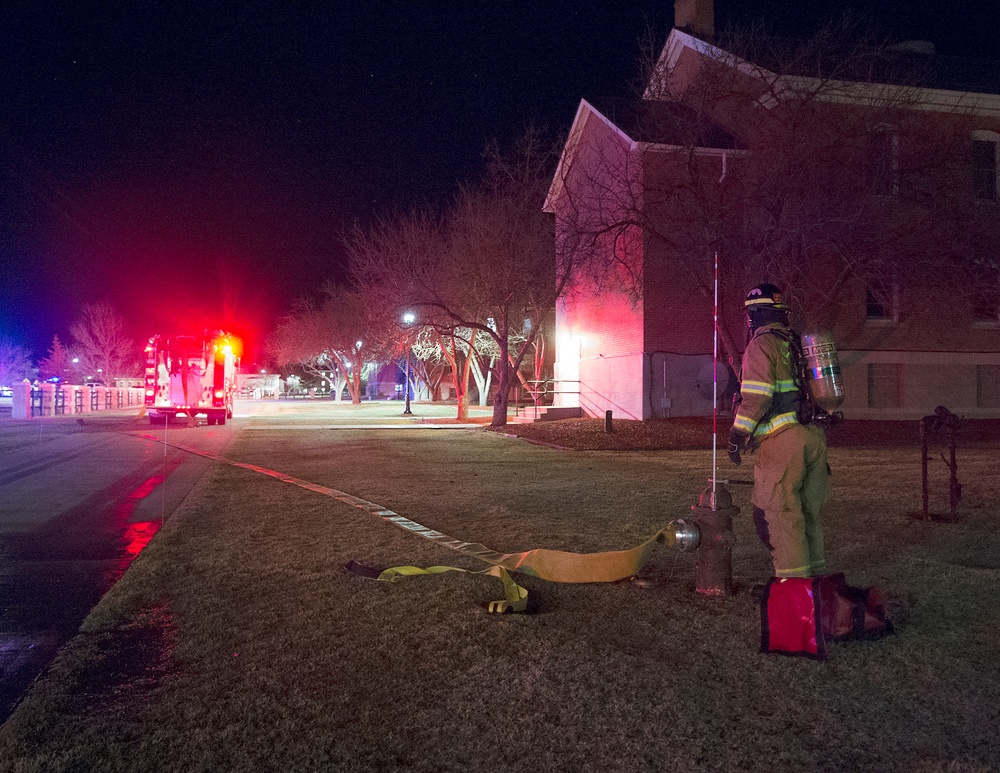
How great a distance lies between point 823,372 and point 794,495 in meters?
0.78

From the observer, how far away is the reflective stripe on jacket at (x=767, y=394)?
15.0 feet

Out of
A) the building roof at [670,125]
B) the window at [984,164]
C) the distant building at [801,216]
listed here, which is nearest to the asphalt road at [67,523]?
the distant building at [801,216]

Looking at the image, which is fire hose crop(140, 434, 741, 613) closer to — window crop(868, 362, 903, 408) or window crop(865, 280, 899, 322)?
window crop(865, 280, 899, 322)

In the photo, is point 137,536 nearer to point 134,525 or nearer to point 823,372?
point 134,525

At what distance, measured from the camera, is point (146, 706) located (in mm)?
3668

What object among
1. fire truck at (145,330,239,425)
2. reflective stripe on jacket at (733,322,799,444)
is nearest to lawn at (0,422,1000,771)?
reflective stripe on jacket at (733,322,799,444)

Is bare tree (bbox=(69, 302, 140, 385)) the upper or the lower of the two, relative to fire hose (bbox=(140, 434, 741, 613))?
upper

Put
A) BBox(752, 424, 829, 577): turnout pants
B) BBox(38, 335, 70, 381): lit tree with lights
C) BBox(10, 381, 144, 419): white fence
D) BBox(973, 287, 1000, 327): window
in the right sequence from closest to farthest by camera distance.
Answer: BBox(752, 424, 829, 577): turnout pants
BBox(973, 287, 1000, 327): window
BBox(10, 381, 144, 419): white fence
BBox(38, 335, 70, 381): lit tree with lights

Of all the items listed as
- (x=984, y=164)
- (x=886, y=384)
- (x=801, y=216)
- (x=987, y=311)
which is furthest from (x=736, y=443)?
(x=984, y=164)

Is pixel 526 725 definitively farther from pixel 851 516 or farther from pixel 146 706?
pixel 851 516

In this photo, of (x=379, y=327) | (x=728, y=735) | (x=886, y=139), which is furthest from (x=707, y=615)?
(x=379, y=327)

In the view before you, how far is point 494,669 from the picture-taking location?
4.08 meters

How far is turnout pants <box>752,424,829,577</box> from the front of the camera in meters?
4.53

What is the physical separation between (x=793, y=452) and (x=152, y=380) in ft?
85.4
